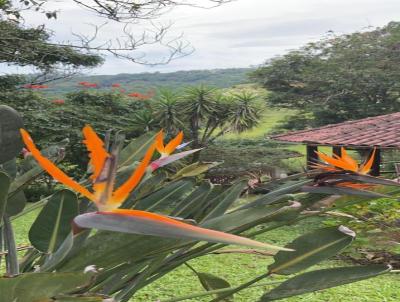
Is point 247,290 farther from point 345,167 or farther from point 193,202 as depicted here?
point 345,167

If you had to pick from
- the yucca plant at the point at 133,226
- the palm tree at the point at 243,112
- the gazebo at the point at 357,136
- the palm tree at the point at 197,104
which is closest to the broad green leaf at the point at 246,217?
the yucca plant at the point at 133,226

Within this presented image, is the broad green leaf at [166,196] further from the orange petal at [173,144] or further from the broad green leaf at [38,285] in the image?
the broad green leaf at [38,285]

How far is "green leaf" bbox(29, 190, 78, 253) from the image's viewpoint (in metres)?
0.60

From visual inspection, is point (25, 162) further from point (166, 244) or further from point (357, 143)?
point (357, 143)

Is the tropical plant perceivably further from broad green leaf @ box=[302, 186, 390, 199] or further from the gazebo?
broad green leaf @ box=[302, 186, 390, 199]

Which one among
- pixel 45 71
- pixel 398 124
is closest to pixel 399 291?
pixel 398 124

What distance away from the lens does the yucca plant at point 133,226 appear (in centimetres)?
38

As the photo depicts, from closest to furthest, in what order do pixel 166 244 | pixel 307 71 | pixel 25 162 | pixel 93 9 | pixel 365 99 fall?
pixel 166 244
pixel 25 162
pixel 93 9
pixel 365 99
pixel 307 71

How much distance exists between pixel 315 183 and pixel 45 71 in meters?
7.05

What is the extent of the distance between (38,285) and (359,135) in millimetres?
6333

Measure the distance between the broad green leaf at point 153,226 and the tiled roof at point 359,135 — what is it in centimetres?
543

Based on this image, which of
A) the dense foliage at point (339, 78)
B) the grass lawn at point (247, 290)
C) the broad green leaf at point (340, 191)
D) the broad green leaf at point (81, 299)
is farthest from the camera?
the dense foliage at point (339, 78)

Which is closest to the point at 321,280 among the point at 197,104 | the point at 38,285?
the point at 38,285

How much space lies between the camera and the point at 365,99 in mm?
12758
